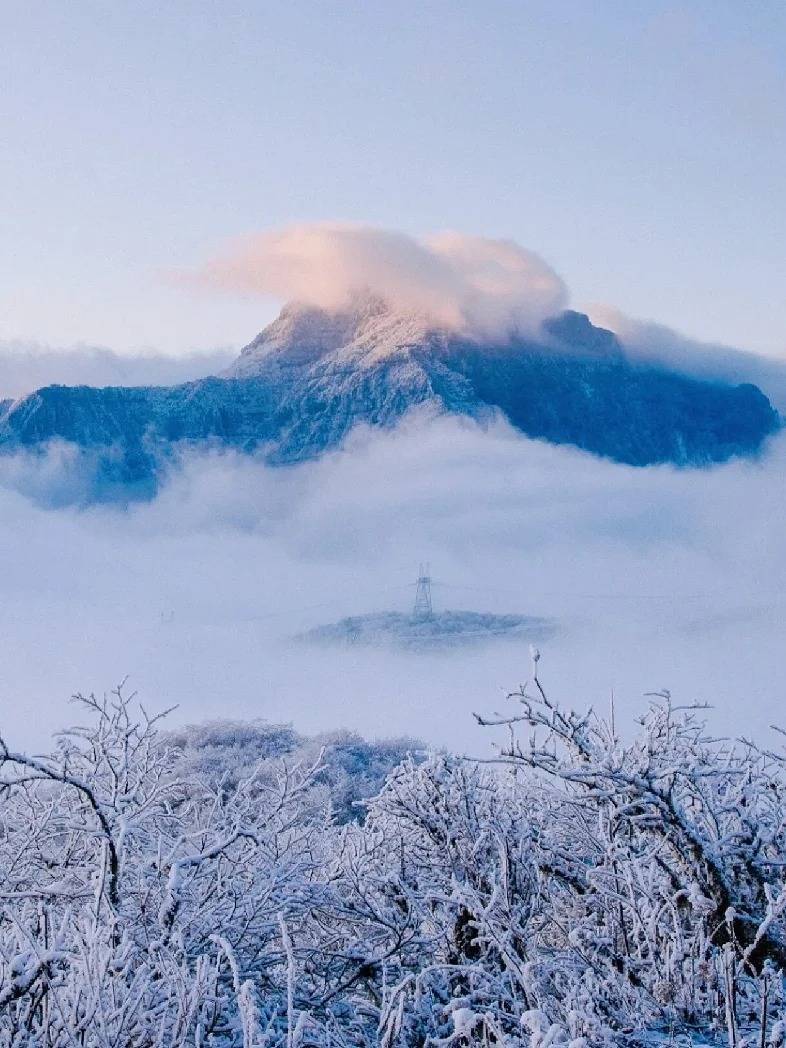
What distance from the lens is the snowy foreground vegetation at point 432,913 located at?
4.47 meters

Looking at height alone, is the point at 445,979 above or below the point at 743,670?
above

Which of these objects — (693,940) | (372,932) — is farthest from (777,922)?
(372,932)

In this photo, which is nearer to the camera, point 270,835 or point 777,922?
point 777,922

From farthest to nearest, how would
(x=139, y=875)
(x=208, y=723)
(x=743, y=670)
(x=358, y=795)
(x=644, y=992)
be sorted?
(x=743, y=670), (x=208, y=723), (x=358, y=795), (x=139, y=875), (x=644, y=992)

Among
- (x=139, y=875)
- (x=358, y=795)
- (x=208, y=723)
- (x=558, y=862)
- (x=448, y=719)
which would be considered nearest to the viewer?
(x=139, y=875)

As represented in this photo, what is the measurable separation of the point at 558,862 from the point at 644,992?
166 cm

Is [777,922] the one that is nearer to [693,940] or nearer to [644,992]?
[693,940]

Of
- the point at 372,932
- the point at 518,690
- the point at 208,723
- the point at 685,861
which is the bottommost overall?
the point at 208,723

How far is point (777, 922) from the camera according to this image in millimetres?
5586

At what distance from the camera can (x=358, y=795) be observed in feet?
106

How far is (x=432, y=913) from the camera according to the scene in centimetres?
680

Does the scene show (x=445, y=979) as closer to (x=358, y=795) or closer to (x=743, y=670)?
(x=358, y=795)

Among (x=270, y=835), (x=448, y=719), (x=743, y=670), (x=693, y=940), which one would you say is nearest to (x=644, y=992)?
(x=693, y=940)

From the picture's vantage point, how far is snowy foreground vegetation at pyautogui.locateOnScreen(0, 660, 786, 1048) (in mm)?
4473
